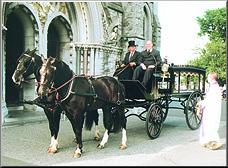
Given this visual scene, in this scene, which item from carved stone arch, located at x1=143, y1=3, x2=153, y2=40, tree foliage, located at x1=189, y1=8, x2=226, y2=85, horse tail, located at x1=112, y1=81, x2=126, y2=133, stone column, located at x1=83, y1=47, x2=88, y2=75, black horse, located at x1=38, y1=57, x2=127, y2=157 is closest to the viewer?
black horse, located at x1=38, y1=57, x2=127, y2=157

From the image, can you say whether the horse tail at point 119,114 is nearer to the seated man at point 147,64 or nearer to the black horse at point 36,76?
the seated man at point 147,64

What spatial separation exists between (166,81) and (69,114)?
333cm

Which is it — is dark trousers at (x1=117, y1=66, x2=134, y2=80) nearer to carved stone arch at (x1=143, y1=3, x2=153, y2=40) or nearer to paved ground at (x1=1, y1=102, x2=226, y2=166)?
paved ground at (x1=1, y1=102, x2=226, y2=166)

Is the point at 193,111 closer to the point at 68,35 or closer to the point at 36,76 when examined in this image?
the point at 36,76

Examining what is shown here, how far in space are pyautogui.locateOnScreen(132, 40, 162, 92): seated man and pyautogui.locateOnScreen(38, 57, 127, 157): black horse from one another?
3.27 ft

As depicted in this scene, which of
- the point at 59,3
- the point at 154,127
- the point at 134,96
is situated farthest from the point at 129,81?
the point at 59,3

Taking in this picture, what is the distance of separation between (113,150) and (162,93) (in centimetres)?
271

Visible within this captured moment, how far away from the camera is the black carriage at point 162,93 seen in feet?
27.3

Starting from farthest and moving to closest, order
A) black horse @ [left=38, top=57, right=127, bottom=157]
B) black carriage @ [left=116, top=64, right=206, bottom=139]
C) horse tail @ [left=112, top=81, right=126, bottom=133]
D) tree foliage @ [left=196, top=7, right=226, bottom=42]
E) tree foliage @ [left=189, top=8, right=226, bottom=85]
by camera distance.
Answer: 1. tree foliage @ [left=196, top=7, right=226, bottom=42]
2. tree foliage @ [left=189, top=8, right=226, bottom=85]
3. black carriage @ [left=116, top=64, right=206, bottom=139]
4. horse tail @ [left=112, top=81, right=126, bottom=133]
5. black horse @ [left=38, top=57, right=127, bottom=157]

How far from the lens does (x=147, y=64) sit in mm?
8656

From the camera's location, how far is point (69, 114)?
6.64 meters

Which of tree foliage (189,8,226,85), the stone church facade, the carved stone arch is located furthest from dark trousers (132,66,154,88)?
tree foliage (189,8,226,85)

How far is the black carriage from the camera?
27.3 feet

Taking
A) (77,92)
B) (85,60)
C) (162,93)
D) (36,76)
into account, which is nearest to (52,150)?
(77,92)
